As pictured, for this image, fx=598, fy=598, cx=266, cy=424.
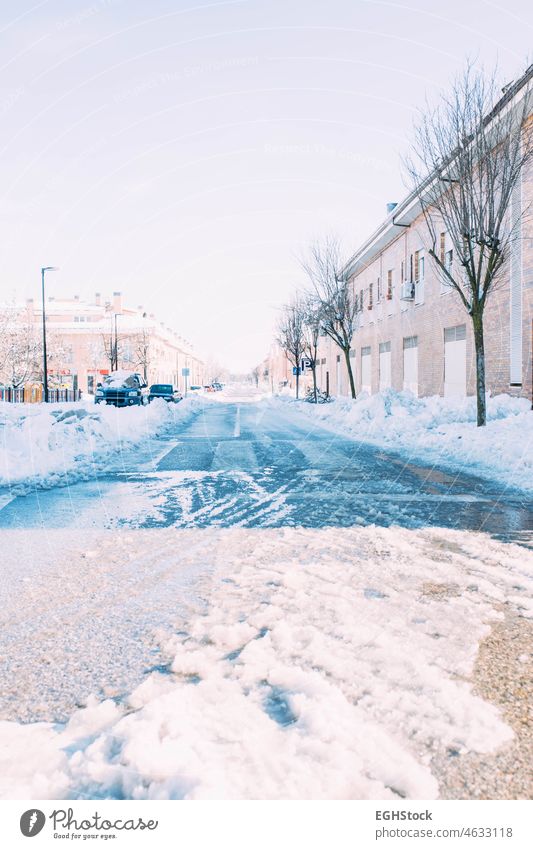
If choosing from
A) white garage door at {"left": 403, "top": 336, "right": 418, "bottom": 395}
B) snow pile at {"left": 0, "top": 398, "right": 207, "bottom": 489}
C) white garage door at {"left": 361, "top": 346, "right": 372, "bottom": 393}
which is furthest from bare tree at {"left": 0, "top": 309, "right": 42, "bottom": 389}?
snow pile at {"left": 0, "top": 398, "right": 207, "bottom": 489}

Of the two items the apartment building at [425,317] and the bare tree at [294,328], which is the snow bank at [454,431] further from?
the bare tree at [294,328]

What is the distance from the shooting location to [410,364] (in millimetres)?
29312

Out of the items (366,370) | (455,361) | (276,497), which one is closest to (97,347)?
(366,370)

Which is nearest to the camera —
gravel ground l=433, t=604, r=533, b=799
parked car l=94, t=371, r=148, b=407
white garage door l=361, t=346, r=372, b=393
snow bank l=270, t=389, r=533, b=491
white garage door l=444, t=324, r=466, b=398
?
gravel ground l=433, t=604, r=533, b=799

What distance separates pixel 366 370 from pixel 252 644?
36163 mm

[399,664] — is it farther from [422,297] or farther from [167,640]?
[422,297]

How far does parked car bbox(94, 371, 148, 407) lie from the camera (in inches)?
1410

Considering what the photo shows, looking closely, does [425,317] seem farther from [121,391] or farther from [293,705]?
→ [293,705]

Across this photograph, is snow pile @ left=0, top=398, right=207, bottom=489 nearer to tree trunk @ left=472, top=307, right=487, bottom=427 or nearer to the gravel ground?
the gravel ground

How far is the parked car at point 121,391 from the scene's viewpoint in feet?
117

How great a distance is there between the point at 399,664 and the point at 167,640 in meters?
1.26

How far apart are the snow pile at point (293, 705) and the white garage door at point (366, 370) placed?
3350 centimetres

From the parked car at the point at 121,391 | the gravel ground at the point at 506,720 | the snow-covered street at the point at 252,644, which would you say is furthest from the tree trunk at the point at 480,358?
the parked car at the point at 121,391

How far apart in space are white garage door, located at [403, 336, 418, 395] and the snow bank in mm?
2531
